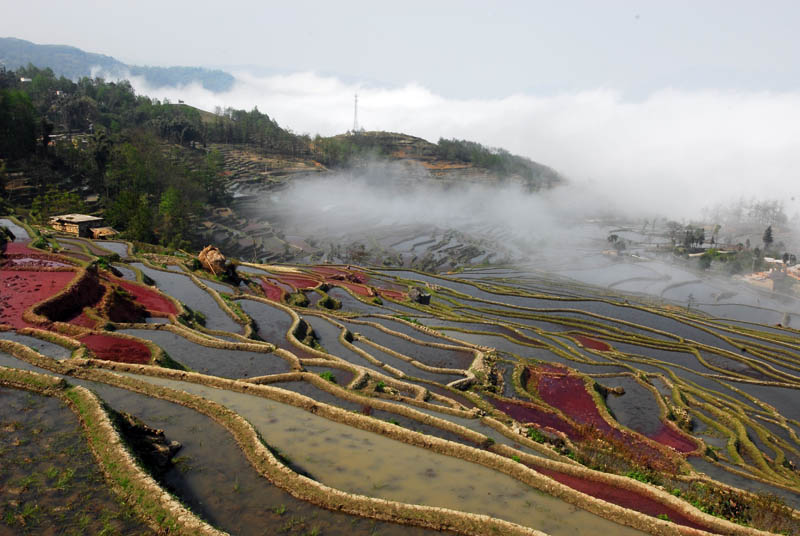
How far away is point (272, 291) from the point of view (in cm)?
3938

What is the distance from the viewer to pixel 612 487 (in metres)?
12.3

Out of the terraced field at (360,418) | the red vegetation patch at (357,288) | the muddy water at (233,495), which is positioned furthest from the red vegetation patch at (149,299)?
the red vegetation patch at (357,288)

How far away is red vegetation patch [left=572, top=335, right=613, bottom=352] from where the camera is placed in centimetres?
3711

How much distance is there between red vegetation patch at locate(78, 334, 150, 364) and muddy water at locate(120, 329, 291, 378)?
128 centimetres

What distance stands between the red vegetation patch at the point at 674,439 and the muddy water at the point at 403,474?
12.1 meters

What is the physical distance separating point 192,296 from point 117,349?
12850mm

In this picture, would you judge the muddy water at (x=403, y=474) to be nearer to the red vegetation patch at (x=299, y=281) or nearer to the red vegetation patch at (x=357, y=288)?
the red vegetation patch at (x=299, y=281)

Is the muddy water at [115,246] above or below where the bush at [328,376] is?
below

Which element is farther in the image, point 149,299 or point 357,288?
point 357,288

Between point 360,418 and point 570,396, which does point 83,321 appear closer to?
point 360,418

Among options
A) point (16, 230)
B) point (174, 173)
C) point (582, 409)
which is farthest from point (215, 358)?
point (174, 173)

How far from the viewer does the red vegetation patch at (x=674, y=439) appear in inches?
800

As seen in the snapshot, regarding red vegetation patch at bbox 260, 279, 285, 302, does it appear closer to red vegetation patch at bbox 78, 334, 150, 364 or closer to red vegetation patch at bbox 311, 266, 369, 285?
red vegetation patch at bbox 311, 266, 369, 285

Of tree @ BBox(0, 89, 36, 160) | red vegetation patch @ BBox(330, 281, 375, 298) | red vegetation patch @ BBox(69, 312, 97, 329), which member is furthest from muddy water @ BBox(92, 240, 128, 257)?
tree @ BBox(0, 89, 36, 160)
